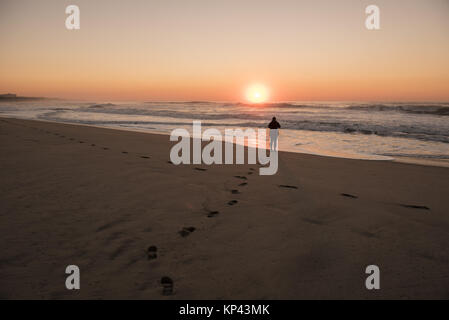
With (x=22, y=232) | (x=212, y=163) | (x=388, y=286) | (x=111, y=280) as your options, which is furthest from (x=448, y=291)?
(x=212, y=163)

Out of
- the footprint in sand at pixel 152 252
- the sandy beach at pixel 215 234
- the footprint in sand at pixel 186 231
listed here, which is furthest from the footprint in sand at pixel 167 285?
the footprint in sand at pixel 186 231

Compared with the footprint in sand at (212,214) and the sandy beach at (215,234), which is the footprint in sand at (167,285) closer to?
the sandy beach at (215,234)

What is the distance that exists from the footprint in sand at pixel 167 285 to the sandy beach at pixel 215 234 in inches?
1.7

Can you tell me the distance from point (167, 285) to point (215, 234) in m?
1.15

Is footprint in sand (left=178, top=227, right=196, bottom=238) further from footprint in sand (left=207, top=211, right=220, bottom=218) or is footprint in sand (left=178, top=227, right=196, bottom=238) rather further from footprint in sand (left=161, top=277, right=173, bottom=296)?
footprint in sand (left=161, top=277, right=173, bottom=296)

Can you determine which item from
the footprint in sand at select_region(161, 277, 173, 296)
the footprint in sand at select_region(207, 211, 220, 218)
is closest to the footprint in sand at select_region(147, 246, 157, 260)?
the footprint in sand at select_region(161, 277, 173, 296)

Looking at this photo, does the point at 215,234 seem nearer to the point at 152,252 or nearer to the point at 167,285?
the point at 152,252

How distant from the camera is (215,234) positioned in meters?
3.75

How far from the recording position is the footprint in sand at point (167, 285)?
2.61m

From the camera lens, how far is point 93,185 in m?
5.51

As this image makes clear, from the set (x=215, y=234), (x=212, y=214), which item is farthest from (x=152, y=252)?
(x=212, y=214)

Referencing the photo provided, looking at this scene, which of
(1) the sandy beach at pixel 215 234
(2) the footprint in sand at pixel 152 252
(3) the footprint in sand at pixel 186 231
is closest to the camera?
(1) the sandy beach at pixel 215 234
